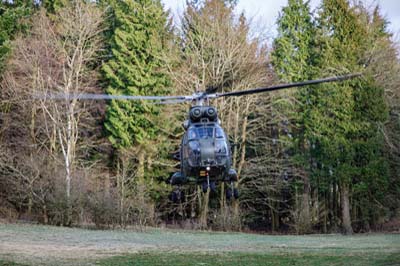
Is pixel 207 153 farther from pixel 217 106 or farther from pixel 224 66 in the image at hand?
pixel 217 106

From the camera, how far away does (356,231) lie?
3127 centimetres

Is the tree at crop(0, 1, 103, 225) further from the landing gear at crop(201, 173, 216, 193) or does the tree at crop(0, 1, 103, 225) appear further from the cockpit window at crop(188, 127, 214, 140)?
the cockpit window at crop(188, 127, 214, 140)

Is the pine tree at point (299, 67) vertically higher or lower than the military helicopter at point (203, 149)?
higher

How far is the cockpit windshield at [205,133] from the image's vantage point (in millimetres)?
12625

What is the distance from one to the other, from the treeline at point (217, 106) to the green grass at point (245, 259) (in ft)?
41.9

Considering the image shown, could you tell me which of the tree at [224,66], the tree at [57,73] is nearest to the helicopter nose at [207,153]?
the tree at [224,66]

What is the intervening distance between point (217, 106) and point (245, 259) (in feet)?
54.7

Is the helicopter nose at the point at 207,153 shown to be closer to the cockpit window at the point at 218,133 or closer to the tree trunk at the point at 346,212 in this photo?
the cockpit window at the point at 218,133

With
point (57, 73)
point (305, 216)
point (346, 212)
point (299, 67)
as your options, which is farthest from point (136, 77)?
point (346, 212)

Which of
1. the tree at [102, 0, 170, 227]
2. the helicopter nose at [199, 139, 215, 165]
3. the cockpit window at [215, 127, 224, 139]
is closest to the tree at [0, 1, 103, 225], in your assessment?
the tree at [102, 0, 170, 227]

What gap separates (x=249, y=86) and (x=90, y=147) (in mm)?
9760

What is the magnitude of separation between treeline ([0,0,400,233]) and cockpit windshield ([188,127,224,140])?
48.1 feet

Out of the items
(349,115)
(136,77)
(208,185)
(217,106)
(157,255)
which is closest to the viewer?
(208,185)

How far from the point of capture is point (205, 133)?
41.5 ft
